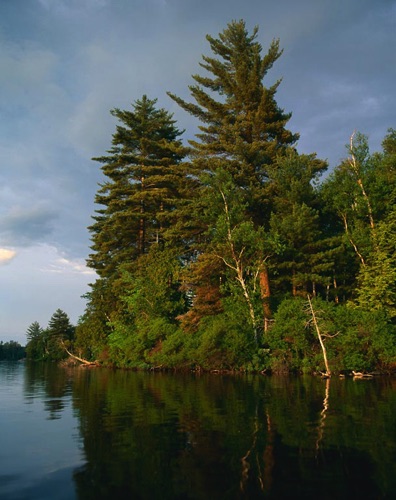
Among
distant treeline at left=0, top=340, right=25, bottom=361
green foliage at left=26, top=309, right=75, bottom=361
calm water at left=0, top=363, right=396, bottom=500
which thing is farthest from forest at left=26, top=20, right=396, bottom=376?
distant treeline at left=0, top=340, right=25, bottom=361

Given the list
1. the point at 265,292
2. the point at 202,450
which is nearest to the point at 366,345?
the point at 265,292

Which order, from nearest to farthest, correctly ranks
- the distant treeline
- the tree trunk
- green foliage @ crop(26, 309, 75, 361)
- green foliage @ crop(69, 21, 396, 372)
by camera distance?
green foliage @ crop(69, 21, 396, 372), the tree trunk, green foliage @ crop(26, 309, 75, 361), the distant treeline

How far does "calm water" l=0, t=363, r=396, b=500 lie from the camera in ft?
17.5

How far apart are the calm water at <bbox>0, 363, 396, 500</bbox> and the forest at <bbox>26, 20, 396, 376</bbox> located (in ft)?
42.4

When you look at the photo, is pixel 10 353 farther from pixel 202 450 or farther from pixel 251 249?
pixel 202 450

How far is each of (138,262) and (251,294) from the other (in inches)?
585

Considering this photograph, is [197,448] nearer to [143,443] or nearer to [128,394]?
[143,443]

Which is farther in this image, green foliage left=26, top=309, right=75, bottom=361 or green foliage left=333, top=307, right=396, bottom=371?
green foliage left=26, top=309, right=75, bottom=361

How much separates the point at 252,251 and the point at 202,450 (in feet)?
77.9

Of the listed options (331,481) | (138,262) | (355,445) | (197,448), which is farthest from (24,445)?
(138,262)

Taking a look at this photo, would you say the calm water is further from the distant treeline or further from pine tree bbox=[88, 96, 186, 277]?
the distant treeline

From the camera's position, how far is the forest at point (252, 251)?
25.4 meters

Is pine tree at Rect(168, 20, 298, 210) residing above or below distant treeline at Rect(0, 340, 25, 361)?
above

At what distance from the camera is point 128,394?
53.3 ft
